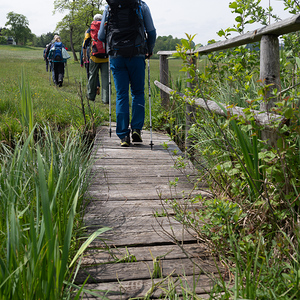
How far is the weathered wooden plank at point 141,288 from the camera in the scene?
1.73 metres

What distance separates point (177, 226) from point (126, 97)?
106 inches

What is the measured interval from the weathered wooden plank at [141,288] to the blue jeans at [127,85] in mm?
3176

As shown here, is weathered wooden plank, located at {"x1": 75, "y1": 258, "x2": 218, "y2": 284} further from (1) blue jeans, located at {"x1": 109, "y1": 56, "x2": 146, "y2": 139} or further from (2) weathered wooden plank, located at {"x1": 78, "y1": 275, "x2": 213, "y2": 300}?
(1) blue jeans, located at {"x1": 109, "y1": 56, "x2": 146, "y2": 139}

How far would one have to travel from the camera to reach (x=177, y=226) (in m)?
2.54

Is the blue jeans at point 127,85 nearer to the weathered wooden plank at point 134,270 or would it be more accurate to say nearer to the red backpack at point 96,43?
the weathered wooden plank at point 134,270

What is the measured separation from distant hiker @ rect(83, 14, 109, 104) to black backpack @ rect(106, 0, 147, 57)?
3207 mm

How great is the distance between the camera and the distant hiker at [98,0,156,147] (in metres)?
4.30

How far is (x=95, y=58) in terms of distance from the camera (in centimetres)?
780

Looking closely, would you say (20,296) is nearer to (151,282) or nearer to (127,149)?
(151,282)

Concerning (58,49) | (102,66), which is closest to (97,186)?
(102,66)

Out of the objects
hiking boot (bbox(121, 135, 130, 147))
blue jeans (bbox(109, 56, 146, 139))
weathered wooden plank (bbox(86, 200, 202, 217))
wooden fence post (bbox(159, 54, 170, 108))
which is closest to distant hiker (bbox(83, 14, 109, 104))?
wooden fence post (bbox(159, 54, 170, 108))

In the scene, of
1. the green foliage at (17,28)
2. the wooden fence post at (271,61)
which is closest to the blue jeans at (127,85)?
the wooden fence post at (271,61)

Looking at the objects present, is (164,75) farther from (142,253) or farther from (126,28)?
(142,253)

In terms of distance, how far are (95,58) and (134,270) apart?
6.60 meters
